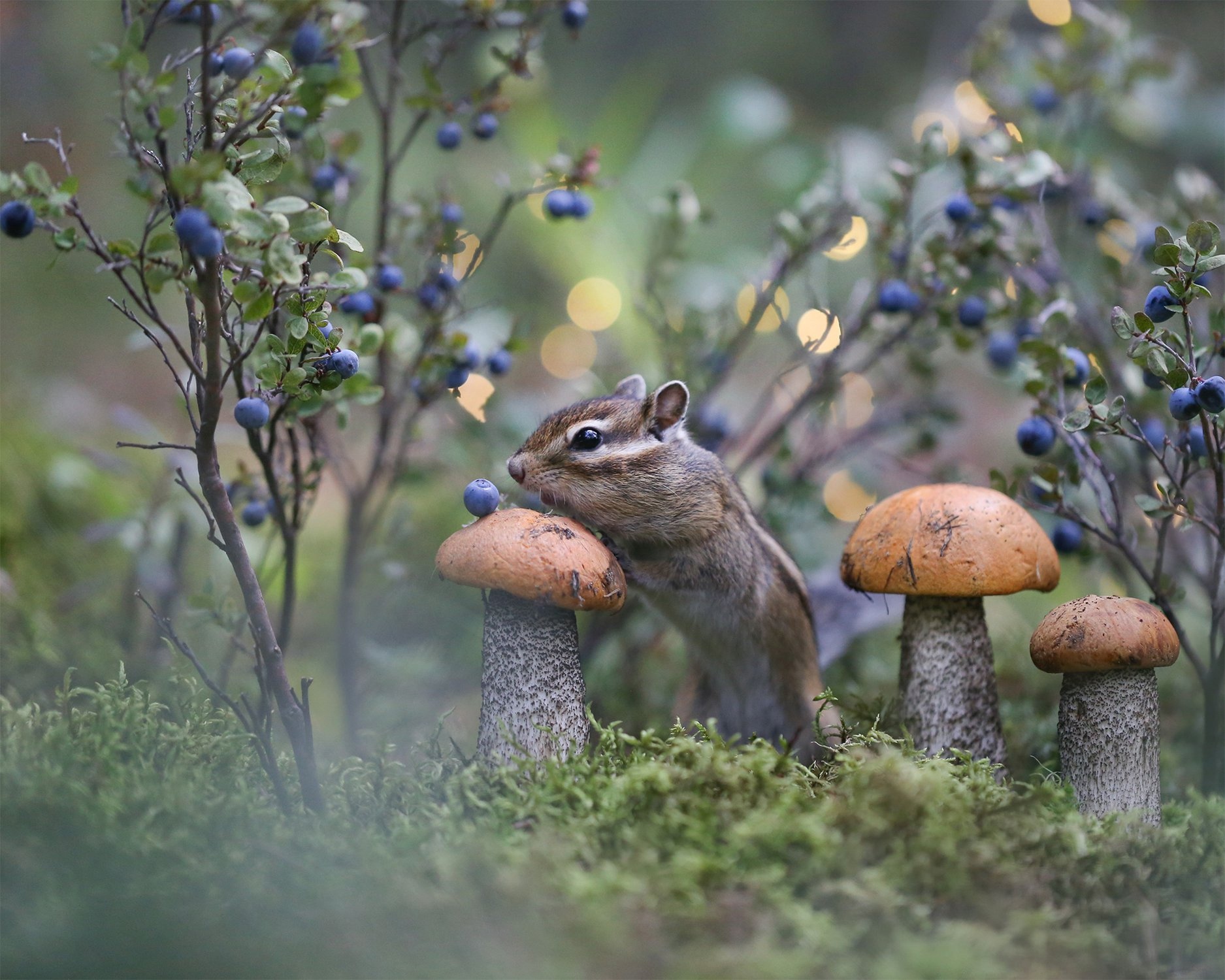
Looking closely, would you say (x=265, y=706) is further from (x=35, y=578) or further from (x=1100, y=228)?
(x=1100, y=228)

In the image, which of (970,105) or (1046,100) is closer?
(1046,100)

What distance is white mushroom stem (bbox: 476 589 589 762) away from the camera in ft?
7.38

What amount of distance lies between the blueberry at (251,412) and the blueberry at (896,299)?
195 centimetres

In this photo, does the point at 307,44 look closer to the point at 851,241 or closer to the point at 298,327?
the point at 298,327

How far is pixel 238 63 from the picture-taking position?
1.70 m

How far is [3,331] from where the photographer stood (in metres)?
6.56

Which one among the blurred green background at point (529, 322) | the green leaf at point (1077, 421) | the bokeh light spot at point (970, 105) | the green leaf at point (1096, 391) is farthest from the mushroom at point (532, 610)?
the bokeh light spot at point (970, 105)

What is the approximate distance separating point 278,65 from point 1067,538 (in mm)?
2317

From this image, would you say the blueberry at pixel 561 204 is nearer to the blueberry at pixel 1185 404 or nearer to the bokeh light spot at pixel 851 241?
the bokeh light spot at pixel 851 241

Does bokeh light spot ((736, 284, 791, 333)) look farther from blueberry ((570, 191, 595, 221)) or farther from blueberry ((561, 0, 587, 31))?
blueberry ((561, 0, 587, 31))

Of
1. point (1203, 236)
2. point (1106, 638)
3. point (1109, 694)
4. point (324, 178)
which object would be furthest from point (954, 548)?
point (324, 178)

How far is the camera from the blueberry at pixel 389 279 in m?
2.73

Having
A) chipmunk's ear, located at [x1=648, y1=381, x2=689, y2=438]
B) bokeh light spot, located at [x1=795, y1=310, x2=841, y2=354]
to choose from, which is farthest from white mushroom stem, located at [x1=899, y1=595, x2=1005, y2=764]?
bokeh light spot, located at [x1=795, y1=310, x2=841, y2=354]

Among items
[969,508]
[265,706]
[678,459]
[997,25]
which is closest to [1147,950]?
[969,508]
